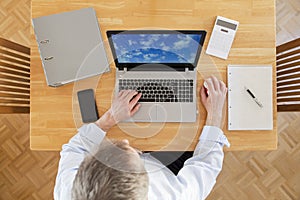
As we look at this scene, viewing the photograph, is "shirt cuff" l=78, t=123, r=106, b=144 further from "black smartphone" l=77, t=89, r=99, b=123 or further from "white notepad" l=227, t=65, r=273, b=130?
"white notepad" l=227, t=65, r=273, b=130

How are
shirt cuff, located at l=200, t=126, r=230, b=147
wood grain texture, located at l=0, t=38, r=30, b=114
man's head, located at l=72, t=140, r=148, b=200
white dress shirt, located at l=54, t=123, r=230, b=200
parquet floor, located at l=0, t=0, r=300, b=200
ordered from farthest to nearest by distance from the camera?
1. parquet floor, located at l=0, t=0, r=300, b=200
2. wood grain texture, located at l=0, t=38, r=30, b=114
3. shirt cuff, located at l=200, t=126, r=230, b=147
4. white dress shirt, located at l=54, t=123, r=230, b=200
5. man's head, located at l=72, t=140, r=148, b=200

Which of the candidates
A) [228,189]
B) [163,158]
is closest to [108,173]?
[163,158]

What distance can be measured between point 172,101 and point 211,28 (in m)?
0.31

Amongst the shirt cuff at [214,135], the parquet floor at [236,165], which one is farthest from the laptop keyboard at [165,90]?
the parquet floor at [236,165]

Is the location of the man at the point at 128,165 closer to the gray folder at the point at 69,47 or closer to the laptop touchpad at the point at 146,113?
the laptop touchpad at the point at 146,113

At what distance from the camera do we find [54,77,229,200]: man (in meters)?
1.06

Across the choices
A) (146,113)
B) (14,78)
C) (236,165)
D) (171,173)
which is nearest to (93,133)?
(146,113)

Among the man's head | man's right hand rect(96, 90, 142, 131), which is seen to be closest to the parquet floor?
man's right hand rect(96, 90, 142, 131)

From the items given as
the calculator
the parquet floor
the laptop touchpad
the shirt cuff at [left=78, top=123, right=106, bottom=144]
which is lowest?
the parquet floor

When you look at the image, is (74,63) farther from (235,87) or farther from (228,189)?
(228,189)

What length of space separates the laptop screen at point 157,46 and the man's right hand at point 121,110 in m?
0.12

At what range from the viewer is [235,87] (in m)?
1.52

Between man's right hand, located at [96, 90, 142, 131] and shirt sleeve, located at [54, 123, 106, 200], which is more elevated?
man's right hand, located at [96, 90, 142, 131]

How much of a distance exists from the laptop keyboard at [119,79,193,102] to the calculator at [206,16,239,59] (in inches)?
6.3
